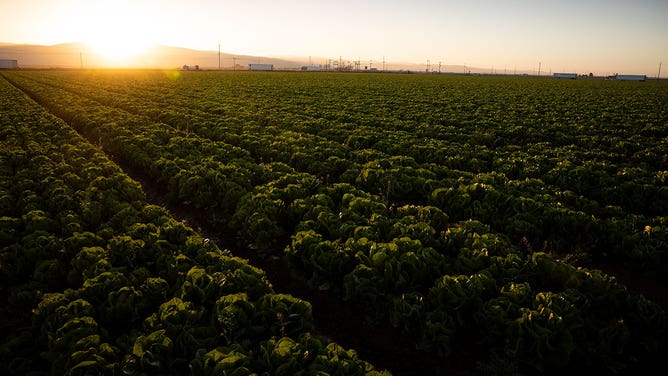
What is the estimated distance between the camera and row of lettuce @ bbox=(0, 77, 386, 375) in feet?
15.3

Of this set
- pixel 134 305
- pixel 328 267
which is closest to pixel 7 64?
pixel 134 305

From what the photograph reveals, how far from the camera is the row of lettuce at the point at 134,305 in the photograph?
15.3 feet

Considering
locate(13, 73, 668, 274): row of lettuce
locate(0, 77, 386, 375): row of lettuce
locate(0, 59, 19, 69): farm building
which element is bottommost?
locate(0, 77, 386, 375): row of lettuce

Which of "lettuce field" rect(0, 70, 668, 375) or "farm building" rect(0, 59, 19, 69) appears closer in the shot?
"lettuce field" rect(0, 70, 668, 375)

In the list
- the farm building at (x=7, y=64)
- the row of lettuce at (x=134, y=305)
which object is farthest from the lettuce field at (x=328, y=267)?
the farm building at (x=7, y=64)

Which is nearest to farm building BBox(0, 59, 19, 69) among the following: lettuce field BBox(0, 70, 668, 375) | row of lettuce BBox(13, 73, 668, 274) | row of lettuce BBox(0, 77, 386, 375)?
row of lettuce BBox(13, 73, 668, 274)

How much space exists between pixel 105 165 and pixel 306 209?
25.6ft

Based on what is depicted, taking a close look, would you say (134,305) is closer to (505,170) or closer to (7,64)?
(505,170)

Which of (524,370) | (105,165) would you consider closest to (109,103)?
(105,165)

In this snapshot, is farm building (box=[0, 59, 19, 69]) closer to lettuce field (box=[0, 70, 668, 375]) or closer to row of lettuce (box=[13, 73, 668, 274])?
row of lettuce (box=[13, 73, 668, 274])

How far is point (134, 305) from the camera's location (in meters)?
5.77

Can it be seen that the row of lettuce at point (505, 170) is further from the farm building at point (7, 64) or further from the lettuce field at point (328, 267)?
the farm building at point (7, 64)

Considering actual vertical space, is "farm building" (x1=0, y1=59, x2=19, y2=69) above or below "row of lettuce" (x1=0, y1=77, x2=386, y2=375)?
above

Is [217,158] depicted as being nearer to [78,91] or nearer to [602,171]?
[602,171]
